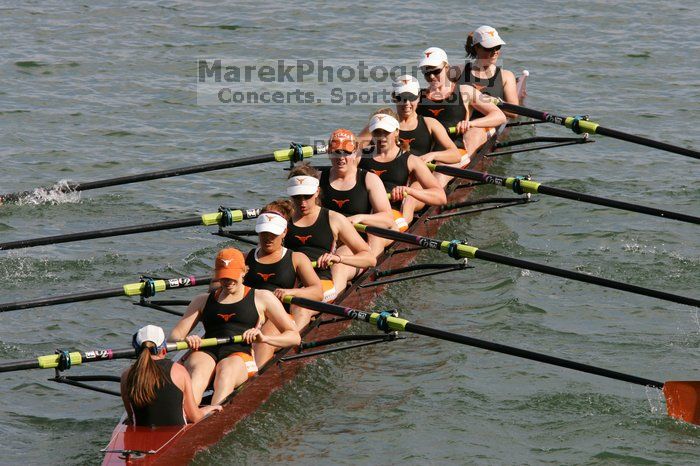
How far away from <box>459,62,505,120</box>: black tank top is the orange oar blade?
6.39 metres

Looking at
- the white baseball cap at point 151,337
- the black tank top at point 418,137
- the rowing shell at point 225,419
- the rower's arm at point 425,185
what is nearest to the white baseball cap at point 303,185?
the rowing shell at point 225,419

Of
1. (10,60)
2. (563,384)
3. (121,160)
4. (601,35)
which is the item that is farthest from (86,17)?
(563,384)

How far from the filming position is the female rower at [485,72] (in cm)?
1559

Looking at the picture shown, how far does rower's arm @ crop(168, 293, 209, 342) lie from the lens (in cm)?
984

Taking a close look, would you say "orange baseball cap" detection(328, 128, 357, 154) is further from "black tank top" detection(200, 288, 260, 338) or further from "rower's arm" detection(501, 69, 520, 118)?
"rower's arm" detection(501, 69, 520, 118)

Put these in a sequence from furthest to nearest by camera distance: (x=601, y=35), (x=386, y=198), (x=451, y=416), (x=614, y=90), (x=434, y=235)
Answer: (x=601, y=35)
(x=614, y=90)
(x=434, y=235)
(x=386, y=198)
(x=451, y=416)

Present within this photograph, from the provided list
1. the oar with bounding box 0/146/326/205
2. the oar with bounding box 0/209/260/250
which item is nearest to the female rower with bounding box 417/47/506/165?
the oar with bounding box 0/146/326/205

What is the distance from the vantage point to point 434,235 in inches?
541

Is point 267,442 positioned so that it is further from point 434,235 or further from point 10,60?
point 10,60

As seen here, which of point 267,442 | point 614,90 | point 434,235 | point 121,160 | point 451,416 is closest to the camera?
point 267,442

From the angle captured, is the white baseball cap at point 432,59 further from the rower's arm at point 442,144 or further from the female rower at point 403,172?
the female rower at point 403,172

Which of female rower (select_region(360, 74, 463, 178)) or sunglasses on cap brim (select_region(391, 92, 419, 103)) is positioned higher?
sunglasses on cap brim (select_region(391, 92, 419, 103))

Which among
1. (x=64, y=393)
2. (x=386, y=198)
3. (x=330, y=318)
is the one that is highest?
(x=386, y=198)

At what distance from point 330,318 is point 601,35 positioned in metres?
13.4
